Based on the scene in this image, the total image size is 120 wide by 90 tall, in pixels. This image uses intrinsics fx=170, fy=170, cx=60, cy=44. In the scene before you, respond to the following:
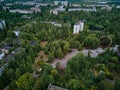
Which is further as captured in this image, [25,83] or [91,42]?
[91,42]

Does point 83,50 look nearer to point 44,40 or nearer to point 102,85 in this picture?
point 44,40

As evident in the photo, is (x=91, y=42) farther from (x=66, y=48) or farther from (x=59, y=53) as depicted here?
(x=59, y=53)

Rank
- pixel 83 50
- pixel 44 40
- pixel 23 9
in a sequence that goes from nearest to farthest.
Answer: pixel 83 50
pixel 44 40
pixel 23 9

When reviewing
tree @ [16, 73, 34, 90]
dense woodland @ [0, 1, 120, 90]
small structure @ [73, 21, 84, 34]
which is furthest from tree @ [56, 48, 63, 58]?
small structure @ [73, 21, 84, 34]

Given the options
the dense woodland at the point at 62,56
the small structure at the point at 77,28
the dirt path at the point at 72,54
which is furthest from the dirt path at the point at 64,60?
the small structure at the point at 77,28

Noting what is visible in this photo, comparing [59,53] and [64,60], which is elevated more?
[59,53]

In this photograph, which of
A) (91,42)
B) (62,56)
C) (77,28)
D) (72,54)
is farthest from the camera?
(77,28)

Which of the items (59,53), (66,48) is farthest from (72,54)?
(59,53)

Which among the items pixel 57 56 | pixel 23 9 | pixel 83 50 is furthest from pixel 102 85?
pixel 23 9
